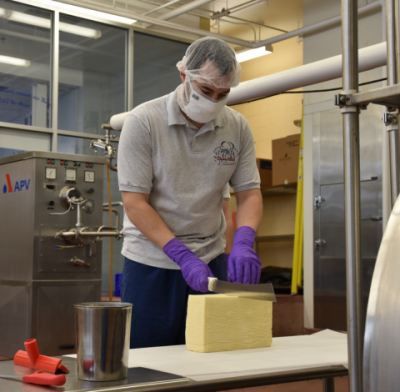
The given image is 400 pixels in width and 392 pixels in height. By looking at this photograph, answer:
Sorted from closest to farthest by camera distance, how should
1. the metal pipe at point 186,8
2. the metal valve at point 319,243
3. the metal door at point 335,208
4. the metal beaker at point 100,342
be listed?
the metal beaker at point 100,342 < the metal door at point 335,208 < the metal valve at point 319,243 < the metal pipe at point 186,8

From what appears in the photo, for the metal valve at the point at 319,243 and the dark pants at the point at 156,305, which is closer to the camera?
the dark pants at the point at 156,305

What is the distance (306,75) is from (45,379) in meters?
2.02

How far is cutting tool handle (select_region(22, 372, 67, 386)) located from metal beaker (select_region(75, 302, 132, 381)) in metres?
0.06

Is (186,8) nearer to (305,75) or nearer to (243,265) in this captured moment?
(305,75)

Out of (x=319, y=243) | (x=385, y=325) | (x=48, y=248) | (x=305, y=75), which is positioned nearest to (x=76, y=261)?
(x=48, y=248)

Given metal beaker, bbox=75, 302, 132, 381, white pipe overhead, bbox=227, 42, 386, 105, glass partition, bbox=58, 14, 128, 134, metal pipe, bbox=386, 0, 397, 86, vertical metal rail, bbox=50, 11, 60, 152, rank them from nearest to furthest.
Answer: metal pipe, bbox=386, 0, 397, 86, metal beaker, bbox=75, 302, 132, 381, white pipe overhead, bbox=227, 42, 386, 105, vertical metal rail, bbox=50, 11, 60, 152, glass partition, bbox=58, 14, 128, 134

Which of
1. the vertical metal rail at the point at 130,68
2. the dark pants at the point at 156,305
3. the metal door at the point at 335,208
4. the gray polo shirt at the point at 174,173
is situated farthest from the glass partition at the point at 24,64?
the dark pants at the point at 156,305

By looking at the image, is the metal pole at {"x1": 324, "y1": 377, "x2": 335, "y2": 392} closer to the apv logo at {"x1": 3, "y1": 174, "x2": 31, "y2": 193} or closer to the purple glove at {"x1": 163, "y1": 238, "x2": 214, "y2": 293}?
the purple glove at {"x1": 163, "y1": 238, "x2": 214, "y2": 293}

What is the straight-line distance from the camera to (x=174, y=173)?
1.67m

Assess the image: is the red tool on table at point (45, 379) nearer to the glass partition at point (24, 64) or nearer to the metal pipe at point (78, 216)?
the metal pipe at point (78, 216)

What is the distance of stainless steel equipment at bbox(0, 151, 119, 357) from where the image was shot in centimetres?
373

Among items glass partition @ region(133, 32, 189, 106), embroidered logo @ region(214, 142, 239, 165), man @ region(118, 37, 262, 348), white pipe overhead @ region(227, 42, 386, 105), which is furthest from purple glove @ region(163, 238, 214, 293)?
glass partition @ region(133, 32, 189, 106)

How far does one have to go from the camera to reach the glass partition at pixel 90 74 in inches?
228

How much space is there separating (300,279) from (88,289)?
218 cm
